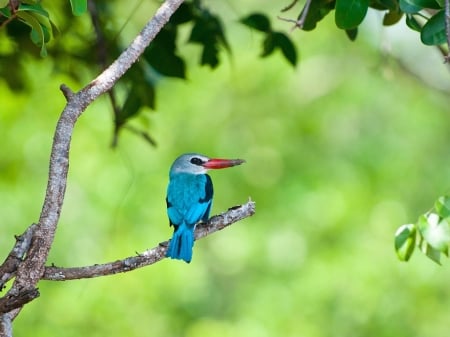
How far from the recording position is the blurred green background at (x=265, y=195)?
27.8 ft

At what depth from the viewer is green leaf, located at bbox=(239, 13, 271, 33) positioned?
4434 mm

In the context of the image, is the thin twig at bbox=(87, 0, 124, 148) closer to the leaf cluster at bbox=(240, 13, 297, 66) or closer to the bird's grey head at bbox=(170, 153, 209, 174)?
the bird's grey head at bbox=(170, 153, 209, 174)

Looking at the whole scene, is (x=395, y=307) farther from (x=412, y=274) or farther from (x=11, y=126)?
(x=11, y=126)

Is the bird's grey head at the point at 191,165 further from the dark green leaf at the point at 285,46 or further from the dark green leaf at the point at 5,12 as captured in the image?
the dark green leaf at the point at 5,12

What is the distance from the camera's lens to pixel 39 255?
2795mm

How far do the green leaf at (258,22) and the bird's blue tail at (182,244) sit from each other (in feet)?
3.62

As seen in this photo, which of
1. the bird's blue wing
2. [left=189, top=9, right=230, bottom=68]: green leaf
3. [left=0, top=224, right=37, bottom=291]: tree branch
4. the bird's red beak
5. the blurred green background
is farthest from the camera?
the blurred green background

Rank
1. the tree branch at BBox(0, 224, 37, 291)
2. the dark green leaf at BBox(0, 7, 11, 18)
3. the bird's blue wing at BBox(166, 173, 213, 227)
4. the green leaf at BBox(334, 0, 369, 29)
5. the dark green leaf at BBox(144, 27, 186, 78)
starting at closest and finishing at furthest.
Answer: the tree branch at BBox(0, 224, 37, 291)
the dark green leaf at BBox(0, 7, 11, 18)
the green leaf at BBox(334, 0, 369, 29)
the bird's blue wing at BBox(166, 173, 213, 227)
the dark green leaf at BBox(144, 27, 186, 78)

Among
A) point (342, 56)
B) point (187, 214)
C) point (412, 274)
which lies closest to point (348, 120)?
point (342, 56)

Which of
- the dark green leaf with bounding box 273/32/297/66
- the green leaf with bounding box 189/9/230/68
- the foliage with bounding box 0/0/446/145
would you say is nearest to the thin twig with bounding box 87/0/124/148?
the foliage with bounding box 0/0/446/145

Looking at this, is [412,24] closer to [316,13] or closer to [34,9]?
[316,13]

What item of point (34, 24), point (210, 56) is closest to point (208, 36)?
point (210, 56)

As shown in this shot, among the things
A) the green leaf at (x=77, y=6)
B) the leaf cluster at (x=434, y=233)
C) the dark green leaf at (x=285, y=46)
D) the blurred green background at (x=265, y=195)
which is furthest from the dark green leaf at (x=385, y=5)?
the blurred green background at (x=265, y=195)

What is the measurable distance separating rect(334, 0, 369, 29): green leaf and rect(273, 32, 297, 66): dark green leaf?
3.76ft
